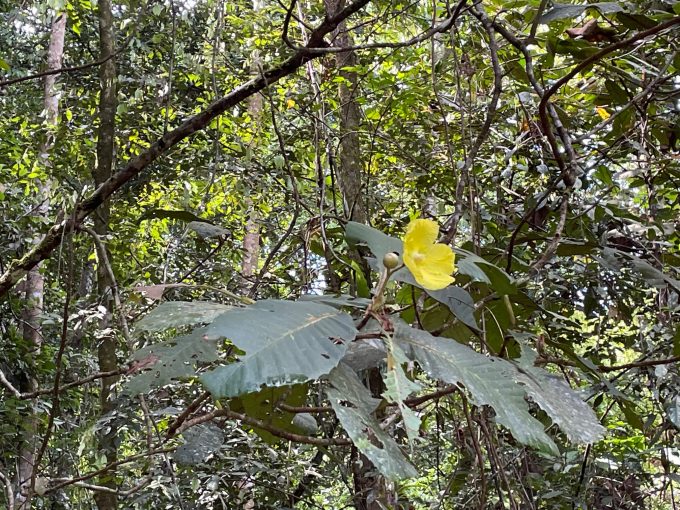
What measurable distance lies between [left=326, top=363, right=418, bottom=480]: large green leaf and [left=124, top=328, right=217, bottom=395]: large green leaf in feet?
0.43

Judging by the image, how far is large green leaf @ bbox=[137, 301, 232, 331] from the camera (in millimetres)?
Answer: 588

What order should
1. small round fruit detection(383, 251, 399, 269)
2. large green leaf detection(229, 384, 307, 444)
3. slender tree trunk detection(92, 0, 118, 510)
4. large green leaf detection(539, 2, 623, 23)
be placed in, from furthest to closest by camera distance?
slender tree trunk detection(92, 0, 118, 510) → large green leaf detection(539, 2, 623, 23) → large green leaf detection(229, 384, 307, 444) → small round fruit detection(383, 251, 399, 269)

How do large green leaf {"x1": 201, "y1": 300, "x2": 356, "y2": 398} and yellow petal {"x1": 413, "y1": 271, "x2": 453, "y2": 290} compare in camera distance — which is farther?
yellow petal {"x1": 413, "y1": 271, "x2": 453, "y2": 290}

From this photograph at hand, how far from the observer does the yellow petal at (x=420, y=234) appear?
1.89 ft

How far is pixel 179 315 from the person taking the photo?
609mm

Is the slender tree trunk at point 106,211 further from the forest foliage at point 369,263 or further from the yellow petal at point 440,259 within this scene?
the yellow petal at point 440,259

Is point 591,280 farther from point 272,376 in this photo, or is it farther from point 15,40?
point 15,40

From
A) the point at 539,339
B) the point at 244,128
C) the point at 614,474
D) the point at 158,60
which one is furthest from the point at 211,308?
the point at 158,60

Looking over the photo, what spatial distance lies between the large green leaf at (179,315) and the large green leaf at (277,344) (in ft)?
0.26

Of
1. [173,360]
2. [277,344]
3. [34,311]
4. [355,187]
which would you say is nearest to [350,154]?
[355,187]

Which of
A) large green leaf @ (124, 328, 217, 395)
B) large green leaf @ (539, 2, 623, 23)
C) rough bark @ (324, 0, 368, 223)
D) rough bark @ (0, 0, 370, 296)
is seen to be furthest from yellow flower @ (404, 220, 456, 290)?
rough bark @ (324, 0, 368, 223)

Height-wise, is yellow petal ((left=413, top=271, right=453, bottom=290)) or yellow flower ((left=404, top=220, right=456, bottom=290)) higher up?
yellow flower ((left=404, top=220, right=456, bottom=290))

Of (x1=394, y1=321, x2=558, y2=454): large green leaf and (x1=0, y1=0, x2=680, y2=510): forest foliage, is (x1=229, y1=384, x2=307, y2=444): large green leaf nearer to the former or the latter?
(x1=0, y1=0, x2=680, y2=510): forest foliage

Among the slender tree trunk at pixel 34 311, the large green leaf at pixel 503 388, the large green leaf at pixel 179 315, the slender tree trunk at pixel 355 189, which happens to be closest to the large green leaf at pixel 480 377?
the large green leaf at pixel 503 388
